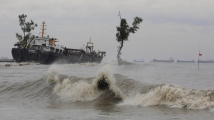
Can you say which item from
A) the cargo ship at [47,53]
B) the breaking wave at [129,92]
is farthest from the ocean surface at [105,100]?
the cargo ship at [47,53]

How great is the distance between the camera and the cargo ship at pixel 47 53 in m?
69.2

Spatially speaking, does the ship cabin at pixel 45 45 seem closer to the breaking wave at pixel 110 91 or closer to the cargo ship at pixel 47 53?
the cargo ship at pixel 47 53

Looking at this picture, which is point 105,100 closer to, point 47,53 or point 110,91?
point 110,91

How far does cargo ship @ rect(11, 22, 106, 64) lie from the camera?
227 feet

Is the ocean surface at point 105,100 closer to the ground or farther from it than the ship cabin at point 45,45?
closer to the ground

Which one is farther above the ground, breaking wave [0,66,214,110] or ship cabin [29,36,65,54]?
ship cabin [29,36,65,54]

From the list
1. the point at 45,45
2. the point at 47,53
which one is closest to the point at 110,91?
the point at 47,53

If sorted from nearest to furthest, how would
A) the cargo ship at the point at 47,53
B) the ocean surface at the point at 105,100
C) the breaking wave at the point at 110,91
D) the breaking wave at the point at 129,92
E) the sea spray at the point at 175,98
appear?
the ocean surface at the point at 105,100 < the sea spray at the point at 175,98 < the breaking wave at the point at 129,92 < the breaking wave at the point at 110,91 < the cargo ship at the point at 47,53

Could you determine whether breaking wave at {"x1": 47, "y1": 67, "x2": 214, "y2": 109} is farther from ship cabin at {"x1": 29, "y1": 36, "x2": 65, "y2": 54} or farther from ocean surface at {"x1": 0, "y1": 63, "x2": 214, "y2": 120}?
ship cabin at {"x1": 29, "y1": 36, "x2": 65, "y2": 54}

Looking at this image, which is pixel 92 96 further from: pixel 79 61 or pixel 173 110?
pixel 79 61

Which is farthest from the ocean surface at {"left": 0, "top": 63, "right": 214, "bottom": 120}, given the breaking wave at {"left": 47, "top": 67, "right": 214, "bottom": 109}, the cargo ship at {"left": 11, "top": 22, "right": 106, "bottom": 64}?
the cargo ship at {"left": 11, "top": 22, "right": 106, "bottom": 64}

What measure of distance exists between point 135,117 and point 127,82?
6729 mm

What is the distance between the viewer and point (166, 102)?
41.1ft

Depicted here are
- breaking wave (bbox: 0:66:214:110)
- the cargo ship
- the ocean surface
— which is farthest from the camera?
the cargo ship
